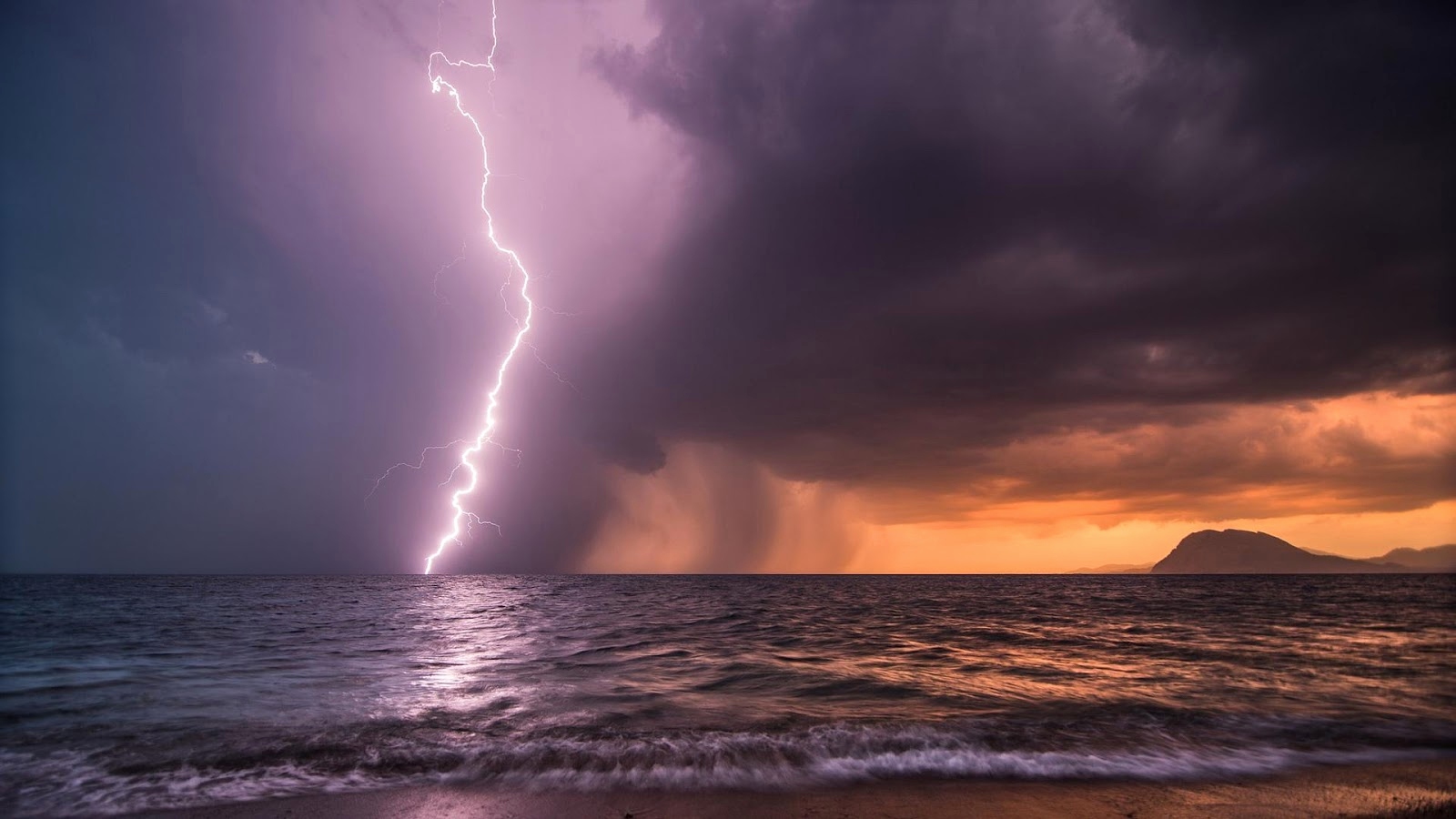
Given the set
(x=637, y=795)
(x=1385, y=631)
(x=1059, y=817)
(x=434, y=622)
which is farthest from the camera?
(x=434, y=622)

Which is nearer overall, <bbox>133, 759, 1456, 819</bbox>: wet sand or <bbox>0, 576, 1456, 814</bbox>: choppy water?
<bbox>133, 759, 1456, 819</bbox>: wet sand

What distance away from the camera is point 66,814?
742 centimetres

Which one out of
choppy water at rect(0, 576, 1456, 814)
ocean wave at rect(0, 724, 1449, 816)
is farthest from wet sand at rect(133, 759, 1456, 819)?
choppy water at rect(0, 576, 1456, 814)

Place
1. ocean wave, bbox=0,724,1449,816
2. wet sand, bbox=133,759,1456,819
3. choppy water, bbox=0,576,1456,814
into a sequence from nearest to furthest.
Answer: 1. wet sand, bbox=133,759,1456,819
2. ocean wave, bbox=0,724,1449,816
3. choppy water, bbox=0,576,1456,814

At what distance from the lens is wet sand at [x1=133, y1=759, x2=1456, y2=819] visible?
7.21 m

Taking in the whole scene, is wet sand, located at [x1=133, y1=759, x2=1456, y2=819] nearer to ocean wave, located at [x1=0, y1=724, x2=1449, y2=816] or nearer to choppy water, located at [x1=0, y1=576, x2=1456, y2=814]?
ocean wave, located at [x1=0, y1=724, x2=1449, y2=816]

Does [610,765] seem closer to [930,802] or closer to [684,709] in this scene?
[684,709]

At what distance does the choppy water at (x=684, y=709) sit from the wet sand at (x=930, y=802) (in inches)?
19.1

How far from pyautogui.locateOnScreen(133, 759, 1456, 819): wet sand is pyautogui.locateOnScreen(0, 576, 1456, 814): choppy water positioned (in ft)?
1.59

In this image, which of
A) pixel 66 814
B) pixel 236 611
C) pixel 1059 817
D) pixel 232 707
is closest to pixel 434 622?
pixel 236 611

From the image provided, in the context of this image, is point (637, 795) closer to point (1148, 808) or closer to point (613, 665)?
point (1148, 808)

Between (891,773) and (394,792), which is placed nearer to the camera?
(394,792)

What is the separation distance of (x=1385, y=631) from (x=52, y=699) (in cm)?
4443

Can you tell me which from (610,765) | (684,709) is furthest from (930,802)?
(684,709)
